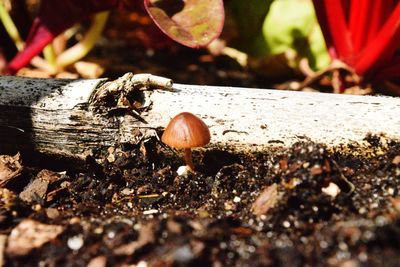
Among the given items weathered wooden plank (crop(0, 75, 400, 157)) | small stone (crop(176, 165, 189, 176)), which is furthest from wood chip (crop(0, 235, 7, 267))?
small stone (crop(176, 165, 189, 176))

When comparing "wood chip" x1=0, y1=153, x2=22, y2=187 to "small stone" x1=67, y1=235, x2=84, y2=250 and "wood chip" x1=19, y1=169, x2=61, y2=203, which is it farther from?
"small stone" x1=67, y1=235, x2=84, y2=250

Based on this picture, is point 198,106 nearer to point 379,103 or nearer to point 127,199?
point 127,199

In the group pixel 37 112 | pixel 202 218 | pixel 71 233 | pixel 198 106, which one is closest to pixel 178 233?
pixel 202 218

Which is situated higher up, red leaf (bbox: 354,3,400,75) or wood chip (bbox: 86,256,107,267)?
red leaf (bbox: 354,3,400,75)

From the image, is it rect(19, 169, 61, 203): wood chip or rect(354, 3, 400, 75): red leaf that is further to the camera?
rect(354, 3, 400, 75): red leaf

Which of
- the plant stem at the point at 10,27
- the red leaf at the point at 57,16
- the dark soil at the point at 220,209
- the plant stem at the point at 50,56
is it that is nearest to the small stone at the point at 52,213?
the dark soil at the point at 220,209

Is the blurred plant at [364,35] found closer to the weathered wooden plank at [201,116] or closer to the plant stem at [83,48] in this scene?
the weathered wooden plank at [201,116]

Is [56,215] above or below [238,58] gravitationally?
below
